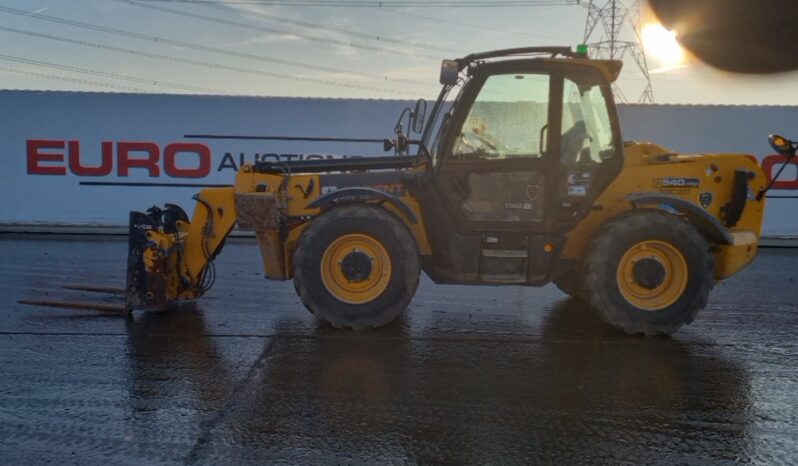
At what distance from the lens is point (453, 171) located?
5.69 meters

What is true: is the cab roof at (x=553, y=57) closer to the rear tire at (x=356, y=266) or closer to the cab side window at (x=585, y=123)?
the cab side window at (x=585, y=123)

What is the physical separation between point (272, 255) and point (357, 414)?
2.40m

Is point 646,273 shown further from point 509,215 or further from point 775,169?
point 775,169

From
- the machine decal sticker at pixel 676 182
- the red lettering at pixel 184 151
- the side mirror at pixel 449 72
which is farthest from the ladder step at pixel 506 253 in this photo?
the red lettering at pixel 184 151

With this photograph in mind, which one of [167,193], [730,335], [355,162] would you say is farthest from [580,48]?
[167,193]

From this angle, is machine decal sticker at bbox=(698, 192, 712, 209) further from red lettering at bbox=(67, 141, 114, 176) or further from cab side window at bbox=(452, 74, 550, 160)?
red lettering at bbox=(67, 141, 114, 176)

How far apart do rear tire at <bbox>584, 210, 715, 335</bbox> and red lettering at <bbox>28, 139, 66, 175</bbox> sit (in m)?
11.0

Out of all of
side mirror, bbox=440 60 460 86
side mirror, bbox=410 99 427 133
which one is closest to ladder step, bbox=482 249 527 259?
side mirror, bbox=410 99 427 133

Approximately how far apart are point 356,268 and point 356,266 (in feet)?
0.05

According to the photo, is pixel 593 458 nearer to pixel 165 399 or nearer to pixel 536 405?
pixel 536 405

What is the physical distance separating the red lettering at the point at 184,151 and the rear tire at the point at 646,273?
9.07 meters

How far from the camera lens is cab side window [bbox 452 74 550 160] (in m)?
5.62

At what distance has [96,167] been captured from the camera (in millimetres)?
12875

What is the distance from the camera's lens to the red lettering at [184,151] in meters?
12.8
